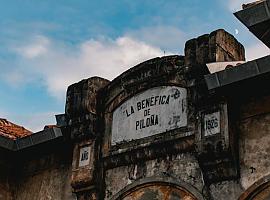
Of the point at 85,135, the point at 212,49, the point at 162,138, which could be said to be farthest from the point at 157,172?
the point at 212,49

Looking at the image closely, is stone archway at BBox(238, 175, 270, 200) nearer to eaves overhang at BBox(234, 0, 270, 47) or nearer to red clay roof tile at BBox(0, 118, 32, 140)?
eaves overhang at BBox(234, 0, 270, 47)

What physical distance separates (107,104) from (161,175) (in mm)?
1969

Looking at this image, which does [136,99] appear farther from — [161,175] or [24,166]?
[24,166]

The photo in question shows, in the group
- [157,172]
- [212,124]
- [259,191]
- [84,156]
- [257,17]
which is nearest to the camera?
[257,17]

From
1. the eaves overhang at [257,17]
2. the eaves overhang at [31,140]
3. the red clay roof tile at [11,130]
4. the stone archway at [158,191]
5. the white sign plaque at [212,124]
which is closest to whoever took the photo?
the eaves overhang at [257,17]

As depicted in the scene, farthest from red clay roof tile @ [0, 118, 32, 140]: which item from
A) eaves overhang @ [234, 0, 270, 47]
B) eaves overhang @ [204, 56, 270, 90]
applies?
eaves overhang @ [234, 0, 270, 47]

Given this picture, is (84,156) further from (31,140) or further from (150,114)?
(150,114)

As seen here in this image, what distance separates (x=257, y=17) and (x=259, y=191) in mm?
2378

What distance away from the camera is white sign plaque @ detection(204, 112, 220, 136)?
834 centimetres

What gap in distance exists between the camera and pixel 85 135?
1026 centimetres

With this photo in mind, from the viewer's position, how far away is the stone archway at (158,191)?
859cm

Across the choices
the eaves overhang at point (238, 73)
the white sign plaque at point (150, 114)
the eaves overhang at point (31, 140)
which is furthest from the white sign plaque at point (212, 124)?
the eaves overhang at point (31, 140)

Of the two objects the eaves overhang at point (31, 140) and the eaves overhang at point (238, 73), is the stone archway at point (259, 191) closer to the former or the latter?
the eaves overhang at point (238, 73)

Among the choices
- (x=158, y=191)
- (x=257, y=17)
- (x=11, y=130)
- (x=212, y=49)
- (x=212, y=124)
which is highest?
(x=212, y=49)
